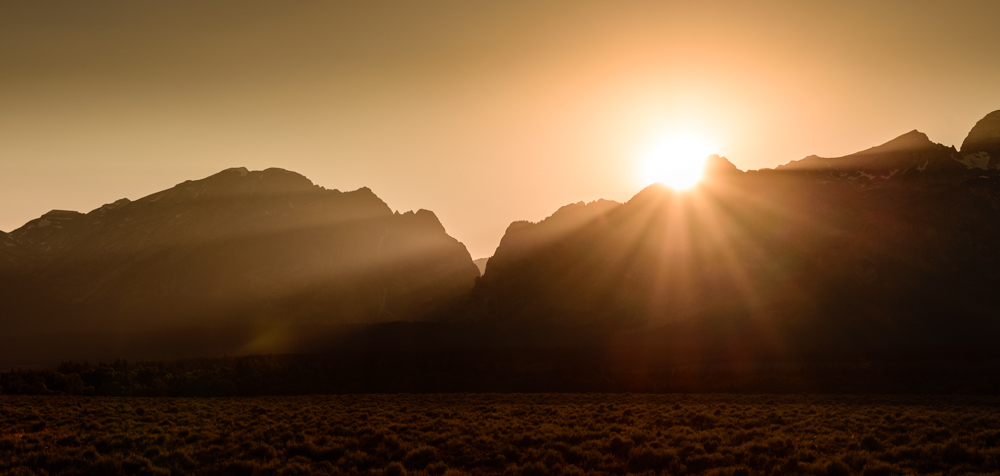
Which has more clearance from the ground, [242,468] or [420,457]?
[420,457]

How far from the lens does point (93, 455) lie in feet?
91.0

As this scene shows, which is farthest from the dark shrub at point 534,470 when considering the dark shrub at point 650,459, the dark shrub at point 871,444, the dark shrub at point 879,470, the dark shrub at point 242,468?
the dark shrub at point 871,444

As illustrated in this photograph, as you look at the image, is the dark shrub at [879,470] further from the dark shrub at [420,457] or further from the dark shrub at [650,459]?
the dark shrub at [420,457]

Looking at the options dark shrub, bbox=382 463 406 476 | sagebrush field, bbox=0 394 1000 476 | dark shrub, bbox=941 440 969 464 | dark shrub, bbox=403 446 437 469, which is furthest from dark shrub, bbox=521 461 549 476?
dark shrub, bbox=941 440 969 464

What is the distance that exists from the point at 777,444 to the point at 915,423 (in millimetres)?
11863

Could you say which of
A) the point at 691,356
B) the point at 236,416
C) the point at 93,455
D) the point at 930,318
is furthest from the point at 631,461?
the point at 930,318

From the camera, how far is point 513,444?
3083 centimetres

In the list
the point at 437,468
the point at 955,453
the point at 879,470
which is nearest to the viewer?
the point at 879,470

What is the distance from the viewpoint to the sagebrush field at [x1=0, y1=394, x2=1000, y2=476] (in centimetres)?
2528

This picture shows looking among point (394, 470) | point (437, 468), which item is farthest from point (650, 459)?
point (394, 470)

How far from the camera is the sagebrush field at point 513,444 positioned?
25.3 metres

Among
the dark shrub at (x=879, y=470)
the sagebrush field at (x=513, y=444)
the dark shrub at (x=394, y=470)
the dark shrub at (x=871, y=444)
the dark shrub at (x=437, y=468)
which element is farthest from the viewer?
the dark shrub at (x=871, y=444)

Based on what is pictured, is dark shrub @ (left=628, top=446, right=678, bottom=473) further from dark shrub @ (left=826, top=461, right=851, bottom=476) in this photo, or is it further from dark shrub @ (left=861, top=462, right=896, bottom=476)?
dark shrub @ (left=861, top=462, right=896, bottom=476)

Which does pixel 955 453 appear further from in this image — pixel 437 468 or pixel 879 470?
pixel 437 468
